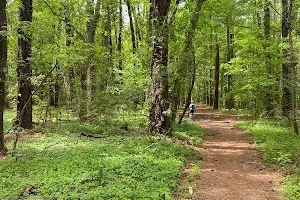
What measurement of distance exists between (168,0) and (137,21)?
49.2 feet

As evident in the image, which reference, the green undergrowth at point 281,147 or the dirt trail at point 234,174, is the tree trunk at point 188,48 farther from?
the green undergrowth at point 281,147

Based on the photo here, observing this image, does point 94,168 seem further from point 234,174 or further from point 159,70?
point 159,70

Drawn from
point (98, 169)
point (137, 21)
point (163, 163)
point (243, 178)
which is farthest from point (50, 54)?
point (137, 21)

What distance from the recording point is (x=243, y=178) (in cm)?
761

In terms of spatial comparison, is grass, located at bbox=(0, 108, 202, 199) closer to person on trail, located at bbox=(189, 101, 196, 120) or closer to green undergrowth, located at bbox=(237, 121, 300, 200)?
green undergrowth, located at bbox=(237, 121, 300, 200)

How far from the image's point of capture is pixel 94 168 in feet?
23.1

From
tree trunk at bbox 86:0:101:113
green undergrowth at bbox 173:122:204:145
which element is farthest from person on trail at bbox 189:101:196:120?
tree trunk at bbox 86:0:101:113

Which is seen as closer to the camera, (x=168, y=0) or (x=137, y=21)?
(x=168, y=0)

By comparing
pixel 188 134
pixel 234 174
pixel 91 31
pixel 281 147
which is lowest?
pixel 234 174

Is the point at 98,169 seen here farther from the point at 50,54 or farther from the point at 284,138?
the point at 284,138

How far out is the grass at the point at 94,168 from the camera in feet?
18.8

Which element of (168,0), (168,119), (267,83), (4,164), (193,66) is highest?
(168,0)

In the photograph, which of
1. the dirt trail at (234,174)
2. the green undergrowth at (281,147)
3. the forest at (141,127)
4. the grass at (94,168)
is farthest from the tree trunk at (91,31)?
the green undergrowth at (281,147)

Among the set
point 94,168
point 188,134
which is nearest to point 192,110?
point 188,134
